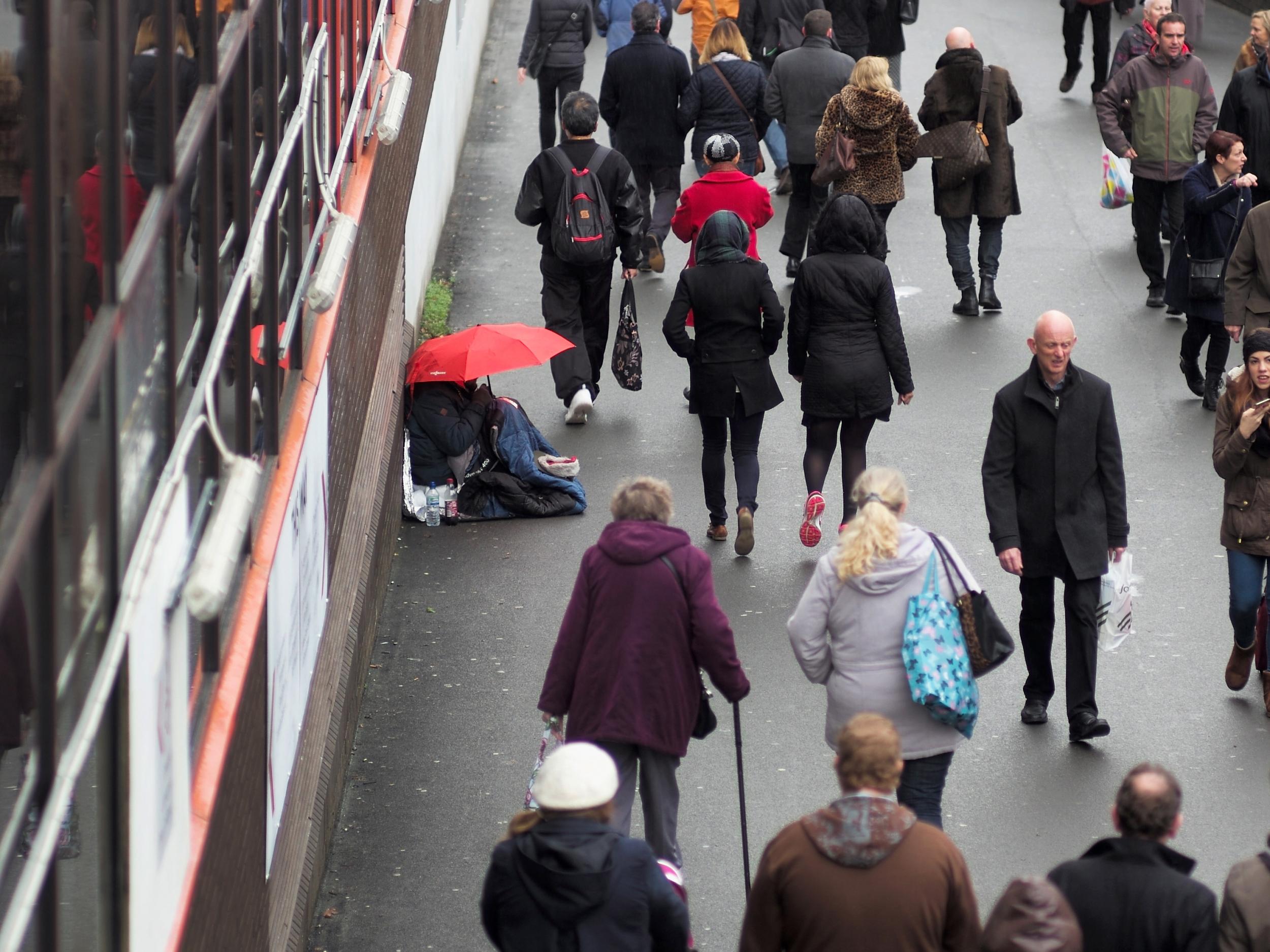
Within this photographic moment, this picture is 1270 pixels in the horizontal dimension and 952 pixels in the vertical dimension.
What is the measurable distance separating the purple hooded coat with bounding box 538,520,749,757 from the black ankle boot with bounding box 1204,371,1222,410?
20.3 ft

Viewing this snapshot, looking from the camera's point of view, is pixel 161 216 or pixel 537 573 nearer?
pixel 161 216

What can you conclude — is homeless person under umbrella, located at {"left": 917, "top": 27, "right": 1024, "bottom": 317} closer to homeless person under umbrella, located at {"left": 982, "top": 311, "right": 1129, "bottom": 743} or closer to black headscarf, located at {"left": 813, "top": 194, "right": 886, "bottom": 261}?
black headscarf, located at {"left": 813, "top": 194, "right": 886, "bottom": 261}

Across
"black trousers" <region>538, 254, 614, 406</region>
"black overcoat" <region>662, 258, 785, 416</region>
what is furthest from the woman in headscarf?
"black trousers" <region>538, 254, 614, 406</region>

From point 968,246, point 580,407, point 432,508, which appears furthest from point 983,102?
point 432,508

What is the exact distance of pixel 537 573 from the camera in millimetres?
9094

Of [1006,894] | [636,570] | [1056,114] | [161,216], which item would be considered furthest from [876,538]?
[1056,114]

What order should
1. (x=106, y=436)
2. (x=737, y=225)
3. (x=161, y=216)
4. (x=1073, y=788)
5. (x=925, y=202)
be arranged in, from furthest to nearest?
(x=925, y=202) → (x=737, y=225) → (x=1073, y=788) → (x=161, y=216) → (x=106, y=436)

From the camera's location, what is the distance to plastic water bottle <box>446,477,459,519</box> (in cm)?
980

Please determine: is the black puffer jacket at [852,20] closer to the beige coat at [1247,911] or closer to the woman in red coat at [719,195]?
the woman in red coat at [719,195]

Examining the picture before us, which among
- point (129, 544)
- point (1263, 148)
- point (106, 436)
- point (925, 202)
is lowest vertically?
point (925, 202)

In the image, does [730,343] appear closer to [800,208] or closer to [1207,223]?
[1207,223]

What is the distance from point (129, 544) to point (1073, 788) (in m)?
4.66

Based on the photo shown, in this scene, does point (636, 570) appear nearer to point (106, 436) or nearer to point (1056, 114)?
point (106, 436)

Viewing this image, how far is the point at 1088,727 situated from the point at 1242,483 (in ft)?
3.67
